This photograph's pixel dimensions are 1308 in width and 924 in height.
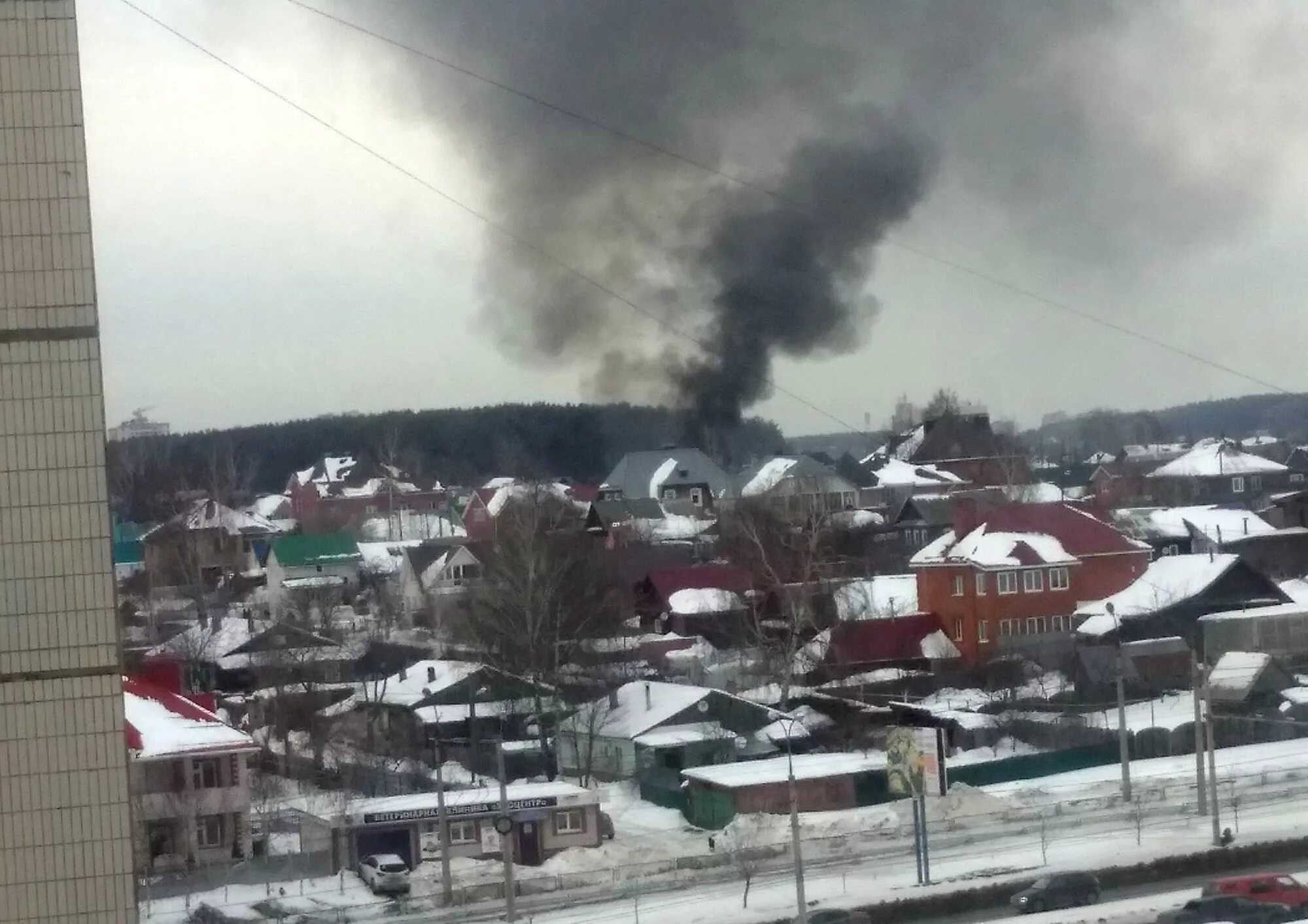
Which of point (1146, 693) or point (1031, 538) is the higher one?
point (1031, 538)

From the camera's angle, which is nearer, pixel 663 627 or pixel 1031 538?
pixel 1031 538

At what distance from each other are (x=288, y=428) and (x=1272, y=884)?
3259 centimetres

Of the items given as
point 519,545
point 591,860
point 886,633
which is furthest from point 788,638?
point 591,860

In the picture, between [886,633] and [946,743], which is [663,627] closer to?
[886,633]

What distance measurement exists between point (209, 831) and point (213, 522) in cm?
1309

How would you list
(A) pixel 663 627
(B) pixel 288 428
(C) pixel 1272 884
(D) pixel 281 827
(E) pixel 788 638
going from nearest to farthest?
(C) pixel 1272 884 → (D) pixel 281 827 → (E) pixel 788 638 → (A) pixel 663 627 → (B) pixel 288 428

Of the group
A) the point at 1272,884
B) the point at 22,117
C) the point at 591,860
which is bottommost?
the point at 591,860

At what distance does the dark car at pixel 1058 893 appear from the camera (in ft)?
19.5

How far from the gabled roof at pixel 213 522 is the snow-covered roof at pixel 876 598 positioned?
9.43 meters

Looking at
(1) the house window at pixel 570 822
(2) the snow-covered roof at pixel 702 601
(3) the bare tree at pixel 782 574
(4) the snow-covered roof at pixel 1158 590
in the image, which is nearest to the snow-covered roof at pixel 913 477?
(3) the bare tree at pixel 782 574

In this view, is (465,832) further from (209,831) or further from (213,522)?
(213,522)

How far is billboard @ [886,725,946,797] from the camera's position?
7504 mm

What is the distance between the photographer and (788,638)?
530 inches

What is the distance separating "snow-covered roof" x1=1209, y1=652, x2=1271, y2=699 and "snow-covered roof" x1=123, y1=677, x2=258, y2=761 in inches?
291
